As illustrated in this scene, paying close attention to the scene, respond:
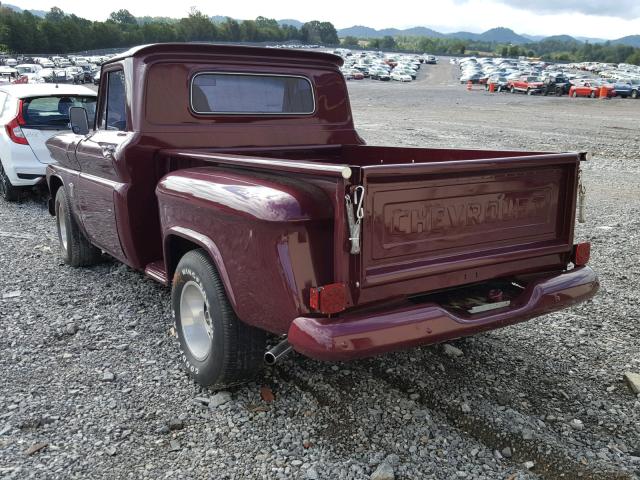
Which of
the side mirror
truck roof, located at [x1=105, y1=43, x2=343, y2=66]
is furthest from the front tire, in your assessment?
the side mirror

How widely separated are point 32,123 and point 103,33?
5777 inches

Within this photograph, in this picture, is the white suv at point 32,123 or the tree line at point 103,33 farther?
the tree line at point 103,33

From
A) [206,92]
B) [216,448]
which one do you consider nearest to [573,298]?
[216,448]

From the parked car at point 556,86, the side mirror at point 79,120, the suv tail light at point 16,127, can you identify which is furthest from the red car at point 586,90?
the side mirror at point 79,120

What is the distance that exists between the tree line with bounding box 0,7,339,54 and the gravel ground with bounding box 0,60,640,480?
11428cm

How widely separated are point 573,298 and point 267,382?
183 cm

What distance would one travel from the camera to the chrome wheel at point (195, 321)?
11.6 ft

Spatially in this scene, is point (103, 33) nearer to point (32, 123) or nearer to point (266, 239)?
point (32, 123)

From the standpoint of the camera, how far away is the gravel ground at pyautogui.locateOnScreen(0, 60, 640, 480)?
2.89 metres

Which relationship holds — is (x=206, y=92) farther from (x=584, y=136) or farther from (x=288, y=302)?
(x=584, y=136)

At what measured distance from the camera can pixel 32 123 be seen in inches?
320

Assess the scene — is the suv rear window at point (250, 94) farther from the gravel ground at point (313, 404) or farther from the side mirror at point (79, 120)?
the gravel ground at point (313, 404)

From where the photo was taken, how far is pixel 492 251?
3.22 meters

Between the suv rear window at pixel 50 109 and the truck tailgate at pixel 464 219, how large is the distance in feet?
21.1
